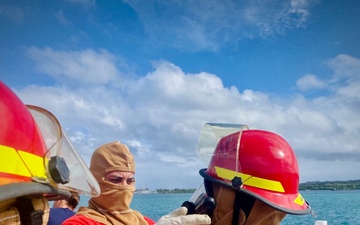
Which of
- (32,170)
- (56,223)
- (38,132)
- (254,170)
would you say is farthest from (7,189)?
(56,223)

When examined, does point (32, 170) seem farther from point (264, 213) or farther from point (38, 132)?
point (264, 213)

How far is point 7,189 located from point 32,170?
0.20m

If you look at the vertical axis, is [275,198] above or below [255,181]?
below

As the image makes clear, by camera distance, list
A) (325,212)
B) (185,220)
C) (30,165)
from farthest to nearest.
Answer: (325,212) < (185,220) < (30,165)

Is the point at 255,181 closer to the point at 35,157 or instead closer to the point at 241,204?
the point at 241,204

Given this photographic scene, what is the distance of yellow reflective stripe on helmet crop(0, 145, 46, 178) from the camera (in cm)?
160

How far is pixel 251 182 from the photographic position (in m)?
2.80

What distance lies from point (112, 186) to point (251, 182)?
1839 millimetres

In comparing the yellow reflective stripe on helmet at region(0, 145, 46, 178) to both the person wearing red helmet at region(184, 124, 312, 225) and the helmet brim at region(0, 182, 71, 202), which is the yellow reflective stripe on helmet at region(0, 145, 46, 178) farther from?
the person wearing red helmet at region(184, 124, 312, 225)

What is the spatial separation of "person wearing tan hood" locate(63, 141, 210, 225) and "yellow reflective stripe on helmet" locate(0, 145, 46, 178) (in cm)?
234

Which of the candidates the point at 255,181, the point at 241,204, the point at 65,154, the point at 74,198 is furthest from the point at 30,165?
the point at 255,181

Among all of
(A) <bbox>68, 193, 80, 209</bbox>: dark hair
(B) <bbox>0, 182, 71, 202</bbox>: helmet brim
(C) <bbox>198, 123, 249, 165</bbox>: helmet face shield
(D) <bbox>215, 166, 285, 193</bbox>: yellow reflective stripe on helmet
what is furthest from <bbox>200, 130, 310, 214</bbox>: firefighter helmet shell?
(B) <bbox>0, 182, 71, 202</bbox>: helmet brim

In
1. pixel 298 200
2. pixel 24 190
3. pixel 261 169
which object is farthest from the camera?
pixel 298 200

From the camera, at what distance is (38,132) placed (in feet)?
6.14
